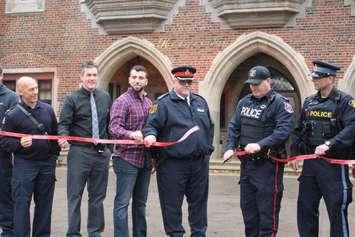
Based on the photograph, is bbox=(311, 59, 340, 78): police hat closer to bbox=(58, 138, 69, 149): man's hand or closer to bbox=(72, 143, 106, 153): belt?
bbox=(72, 143, 106, 153): belt

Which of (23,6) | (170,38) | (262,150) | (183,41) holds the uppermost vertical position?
(23,6)

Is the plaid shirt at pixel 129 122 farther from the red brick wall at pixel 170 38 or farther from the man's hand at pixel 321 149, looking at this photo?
the red brick wall at pixel 170 38

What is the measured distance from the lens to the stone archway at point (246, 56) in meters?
14.2

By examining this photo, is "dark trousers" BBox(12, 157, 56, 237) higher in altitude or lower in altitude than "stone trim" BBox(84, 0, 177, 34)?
lower

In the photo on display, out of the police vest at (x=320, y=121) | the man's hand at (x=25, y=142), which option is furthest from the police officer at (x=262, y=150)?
the man's hand at (x=25, y=142)

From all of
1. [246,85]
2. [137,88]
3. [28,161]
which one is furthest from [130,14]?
[28,161]

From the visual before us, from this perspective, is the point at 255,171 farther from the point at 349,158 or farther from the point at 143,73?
the point at 143,73

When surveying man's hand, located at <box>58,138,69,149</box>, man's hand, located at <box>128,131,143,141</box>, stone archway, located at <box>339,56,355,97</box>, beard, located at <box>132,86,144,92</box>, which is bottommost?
man's hand, located at <box>58,138,69,149</box>

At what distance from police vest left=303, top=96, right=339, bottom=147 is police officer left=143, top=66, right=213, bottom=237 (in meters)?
1.02

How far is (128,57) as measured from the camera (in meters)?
16.2

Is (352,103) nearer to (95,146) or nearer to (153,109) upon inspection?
(153,109)

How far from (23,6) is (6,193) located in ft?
38.5

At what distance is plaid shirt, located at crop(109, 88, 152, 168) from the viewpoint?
19.0 ft

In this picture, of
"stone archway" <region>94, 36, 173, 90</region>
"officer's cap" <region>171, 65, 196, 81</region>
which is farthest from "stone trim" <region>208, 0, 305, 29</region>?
"officer's cap" <region>171, 65, 196, 81</region>
